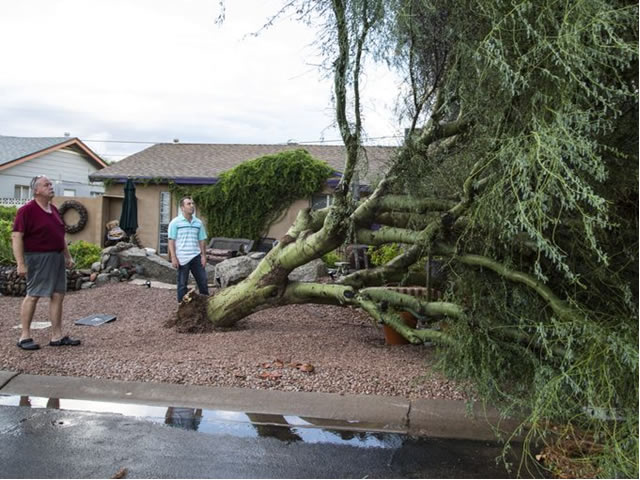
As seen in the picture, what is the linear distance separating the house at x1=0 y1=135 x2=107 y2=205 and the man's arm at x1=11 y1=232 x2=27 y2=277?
16406 mm

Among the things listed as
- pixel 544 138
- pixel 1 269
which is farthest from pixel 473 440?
pixel 1 269

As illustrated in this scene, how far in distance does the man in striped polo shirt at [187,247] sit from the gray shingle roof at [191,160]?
362 inches

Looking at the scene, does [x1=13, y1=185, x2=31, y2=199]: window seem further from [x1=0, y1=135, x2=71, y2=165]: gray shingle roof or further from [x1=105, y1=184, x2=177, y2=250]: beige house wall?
[x1=105, y1=184, x2=177, y2=250]: beige house wall

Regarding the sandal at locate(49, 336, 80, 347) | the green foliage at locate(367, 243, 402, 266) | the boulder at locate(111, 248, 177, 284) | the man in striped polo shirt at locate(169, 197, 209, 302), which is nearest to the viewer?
the sandal at locate(49, 336, 80, 347)

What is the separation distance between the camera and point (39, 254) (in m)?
6.39

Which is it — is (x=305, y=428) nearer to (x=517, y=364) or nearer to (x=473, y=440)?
(x=473, y=440)

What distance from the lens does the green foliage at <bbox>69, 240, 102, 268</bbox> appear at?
1393 centimetres

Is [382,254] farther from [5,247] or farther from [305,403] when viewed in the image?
[305,403]

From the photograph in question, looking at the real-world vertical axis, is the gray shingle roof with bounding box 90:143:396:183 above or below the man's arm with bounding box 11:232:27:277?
above

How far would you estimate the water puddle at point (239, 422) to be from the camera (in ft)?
14.2

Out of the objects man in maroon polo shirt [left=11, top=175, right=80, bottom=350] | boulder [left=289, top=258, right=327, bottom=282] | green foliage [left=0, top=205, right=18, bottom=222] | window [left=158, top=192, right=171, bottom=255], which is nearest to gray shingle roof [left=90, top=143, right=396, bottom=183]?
window [left=158, top=192, right=171, bottom=255]

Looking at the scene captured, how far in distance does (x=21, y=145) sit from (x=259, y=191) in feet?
46.1

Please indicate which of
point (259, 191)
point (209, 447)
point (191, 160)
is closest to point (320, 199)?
point (259, 191)

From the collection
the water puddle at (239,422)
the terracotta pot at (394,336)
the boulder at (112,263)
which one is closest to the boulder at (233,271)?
the boulder at (112,263)
